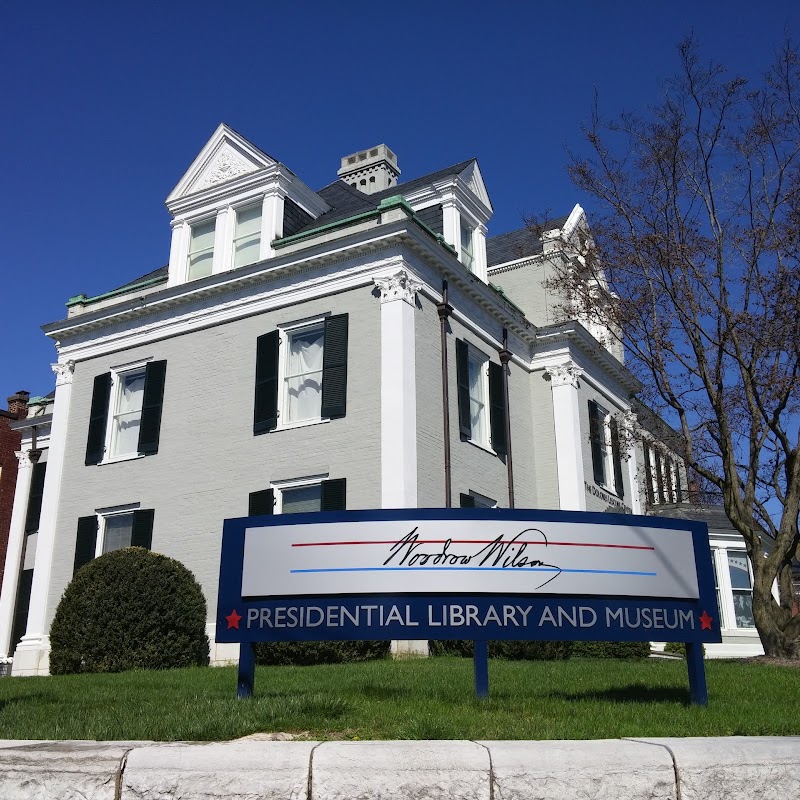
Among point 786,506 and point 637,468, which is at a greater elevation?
point 637,468

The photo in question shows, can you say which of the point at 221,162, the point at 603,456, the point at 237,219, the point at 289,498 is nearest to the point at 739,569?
the point at 603,456

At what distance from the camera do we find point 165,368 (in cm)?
2161

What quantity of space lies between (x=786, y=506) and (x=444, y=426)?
6.81 metres

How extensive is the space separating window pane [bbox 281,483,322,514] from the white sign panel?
10330 mm

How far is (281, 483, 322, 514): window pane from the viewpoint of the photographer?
60.5ft

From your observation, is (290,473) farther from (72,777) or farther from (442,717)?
(72,777)

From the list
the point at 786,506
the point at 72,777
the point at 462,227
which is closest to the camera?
the point at 72,777

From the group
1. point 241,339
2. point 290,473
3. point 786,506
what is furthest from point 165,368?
point 786,506

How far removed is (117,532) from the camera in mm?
21078

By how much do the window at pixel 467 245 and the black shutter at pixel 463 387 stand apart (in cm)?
332

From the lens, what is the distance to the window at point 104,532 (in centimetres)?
2073

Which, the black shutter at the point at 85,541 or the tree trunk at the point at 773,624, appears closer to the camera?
the tree trunk at the point at 773,624

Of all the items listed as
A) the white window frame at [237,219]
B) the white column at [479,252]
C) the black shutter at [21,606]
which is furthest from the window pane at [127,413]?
the white column at [479,252]

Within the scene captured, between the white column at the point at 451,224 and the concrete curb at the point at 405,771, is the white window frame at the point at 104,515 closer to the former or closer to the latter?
the white column at the point at 451,224
